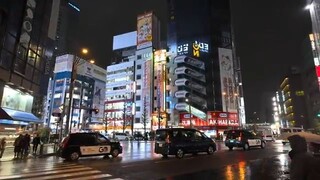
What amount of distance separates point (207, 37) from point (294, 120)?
203 feet

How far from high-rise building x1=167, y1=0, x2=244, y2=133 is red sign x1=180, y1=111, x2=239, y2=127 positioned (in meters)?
0.41

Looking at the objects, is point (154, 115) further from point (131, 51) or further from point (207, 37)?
point (131, 51)

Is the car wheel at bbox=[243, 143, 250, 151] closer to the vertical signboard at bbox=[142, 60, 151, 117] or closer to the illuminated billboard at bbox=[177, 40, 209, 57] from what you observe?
the illuminated billboard at bbox=[177, 40, 209, 57]

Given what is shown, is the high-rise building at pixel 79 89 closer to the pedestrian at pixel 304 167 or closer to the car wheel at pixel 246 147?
the car wheel at pixel 246 147

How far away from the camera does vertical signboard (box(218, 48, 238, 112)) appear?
7538cm

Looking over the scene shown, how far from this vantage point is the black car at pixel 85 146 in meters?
16.9

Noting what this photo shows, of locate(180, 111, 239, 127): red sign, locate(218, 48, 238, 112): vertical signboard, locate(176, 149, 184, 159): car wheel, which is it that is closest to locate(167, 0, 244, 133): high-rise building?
locate(218, 48, 238, 112): vertical signboard

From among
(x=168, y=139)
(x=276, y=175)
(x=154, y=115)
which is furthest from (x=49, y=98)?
(x=276, y=175)

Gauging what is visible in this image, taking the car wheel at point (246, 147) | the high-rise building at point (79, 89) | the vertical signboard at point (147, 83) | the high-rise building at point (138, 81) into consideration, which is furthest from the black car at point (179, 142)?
the high-rise building at point (79, 89)

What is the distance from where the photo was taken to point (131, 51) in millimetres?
102562

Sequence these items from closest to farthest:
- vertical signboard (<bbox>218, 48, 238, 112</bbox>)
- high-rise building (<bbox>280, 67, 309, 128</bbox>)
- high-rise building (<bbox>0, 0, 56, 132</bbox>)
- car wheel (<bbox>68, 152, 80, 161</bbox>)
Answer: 1. car wheel (<bbox>68, 152, 80, 161</bbox>)
2. high-rise building (<bbox>0, 0, 56, 132</bbox>)
3. vertical signboard (<bbox>218, 48, 238, 112</bbox>)
4. high-rise building (<bbox>280, 67, 309, 128</bbox>)

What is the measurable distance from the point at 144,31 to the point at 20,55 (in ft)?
227

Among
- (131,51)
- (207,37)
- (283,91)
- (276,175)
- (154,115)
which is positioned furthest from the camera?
(283,91)

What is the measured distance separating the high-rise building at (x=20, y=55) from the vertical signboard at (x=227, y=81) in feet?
186
